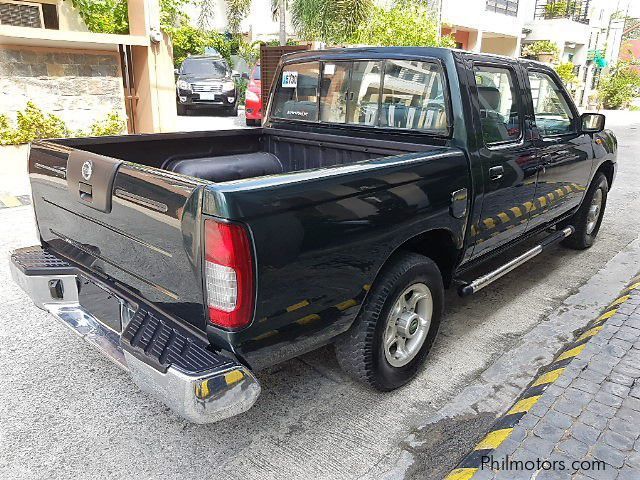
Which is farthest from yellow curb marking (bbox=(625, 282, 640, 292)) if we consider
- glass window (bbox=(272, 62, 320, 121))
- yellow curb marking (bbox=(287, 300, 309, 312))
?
yellow curb marking (bbox=(287, 300, 309, 312))

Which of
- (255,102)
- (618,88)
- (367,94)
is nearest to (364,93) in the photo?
(367,94)

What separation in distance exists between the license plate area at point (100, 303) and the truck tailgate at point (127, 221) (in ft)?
0.26

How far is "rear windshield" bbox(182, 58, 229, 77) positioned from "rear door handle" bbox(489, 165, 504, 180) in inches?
570

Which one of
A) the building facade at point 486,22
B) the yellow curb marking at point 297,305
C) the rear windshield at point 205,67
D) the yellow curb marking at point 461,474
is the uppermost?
the building facade at point 486,22

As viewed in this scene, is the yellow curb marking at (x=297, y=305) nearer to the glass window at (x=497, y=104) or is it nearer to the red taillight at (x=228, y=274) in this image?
the red taillight at (x=228, y=274)

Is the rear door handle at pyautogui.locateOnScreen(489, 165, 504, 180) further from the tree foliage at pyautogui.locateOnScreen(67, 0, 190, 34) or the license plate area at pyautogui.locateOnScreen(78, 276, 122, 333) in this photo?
the tree foliage at pyautogui.locateOnScreen(67, 0, 190, 34)

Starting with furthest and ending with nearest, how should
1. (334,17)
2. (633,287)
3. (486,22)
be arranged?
1. (486,22)
2. (334,17)
3. (633,287)

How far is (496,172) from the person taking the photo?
3.49 meters

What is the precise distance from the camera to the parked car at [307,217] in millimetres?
2143

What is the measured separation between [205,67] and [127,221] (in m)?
15.5

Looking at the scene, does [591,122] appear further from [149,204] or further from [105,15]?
[105,15]

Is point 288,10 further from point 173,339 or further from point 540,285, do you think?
point 173,339

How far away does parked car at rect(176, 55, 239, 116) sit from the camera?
16.2m

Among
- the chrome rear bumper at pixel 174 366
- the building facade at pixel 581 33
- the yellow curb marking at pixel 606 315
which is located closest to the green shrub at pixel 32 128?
the chrome rear bumper at pixel 174 366
